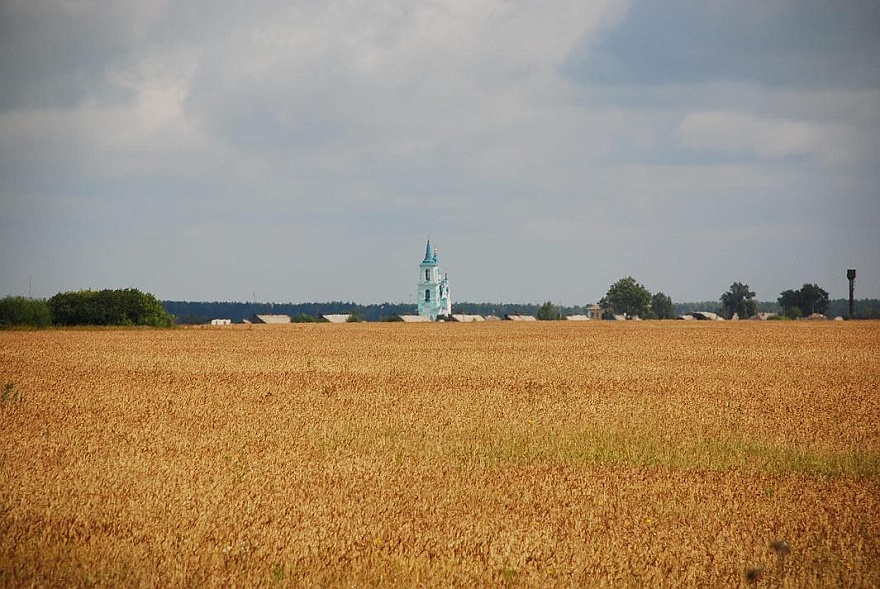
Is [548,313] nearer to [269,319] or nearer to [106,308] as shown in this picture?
[269,319]

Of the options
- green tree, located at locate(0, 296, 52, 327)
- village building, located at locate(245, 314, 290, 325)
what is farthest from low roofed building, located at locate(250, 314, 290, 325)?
green tree, located at locate(0, 296, 52, 327)

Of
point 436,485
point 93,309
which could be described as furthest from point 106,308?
point 436,485

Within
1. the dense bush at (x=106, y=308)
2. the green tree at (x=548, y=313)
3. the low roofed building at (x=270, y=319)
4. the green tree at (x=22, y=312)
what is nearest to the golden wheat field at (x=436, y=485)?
the green tree at (x=22, y=312)

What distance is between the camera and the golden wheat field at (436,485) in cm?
794

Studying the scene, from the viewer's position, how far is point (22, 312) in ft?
220

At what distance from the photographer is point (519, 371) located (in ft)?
91.4

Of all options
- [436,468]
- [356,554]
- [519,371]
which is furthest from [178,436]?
[519,371]

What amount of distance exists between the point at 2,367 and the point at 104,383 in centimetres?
657

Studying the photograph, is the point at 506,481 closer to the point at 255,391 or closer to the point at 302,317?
the point at 255,391

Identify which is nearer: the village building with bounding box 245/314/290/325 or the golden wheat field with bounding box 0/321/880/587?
the golden wheat field with bounding box 0/321/880/587

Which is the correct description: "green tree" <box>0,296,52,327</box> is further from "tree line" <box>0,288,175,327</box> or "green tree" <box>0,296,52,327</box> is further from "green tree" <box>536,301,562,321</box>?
"green tree" <box>536,301,562,321</box>

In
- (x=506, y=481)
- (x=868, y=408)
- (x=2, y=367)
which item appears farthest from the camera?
(x=2, y=367)

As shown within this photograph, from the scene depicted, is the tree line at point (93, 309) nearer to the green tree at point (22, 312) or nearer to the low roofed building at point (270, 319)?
the green tree at point (22, 312)

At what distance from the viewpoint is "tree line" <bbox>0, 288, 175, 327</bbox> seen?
67438 millimetres
